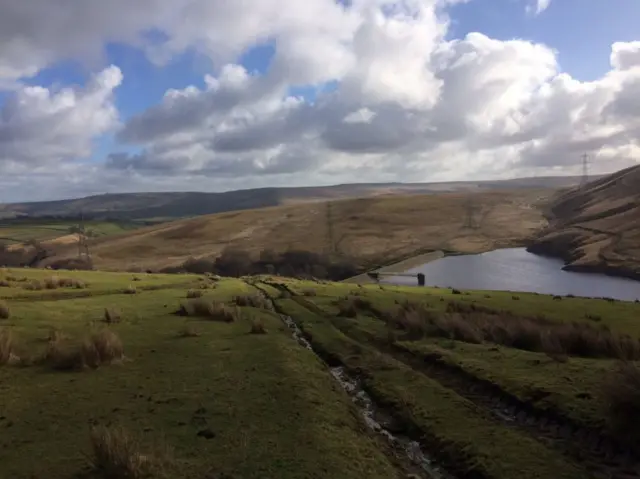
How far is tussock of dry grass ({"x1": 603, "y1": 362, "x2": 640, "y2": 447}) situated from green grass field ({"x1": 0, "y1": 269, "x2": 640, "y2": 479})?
0.37 metres

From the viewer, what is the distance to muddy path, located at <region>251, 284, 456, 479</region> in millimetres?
10703

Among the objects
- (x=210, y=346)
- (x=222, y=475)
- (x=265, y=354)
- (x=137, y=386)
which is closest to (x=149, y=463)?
(x=222, y=475)

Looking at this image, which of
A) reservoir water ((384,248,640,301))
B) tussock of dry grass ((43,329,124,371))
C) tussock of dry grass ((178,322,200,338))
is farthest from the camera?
reservoir water ((384,248,640,301))

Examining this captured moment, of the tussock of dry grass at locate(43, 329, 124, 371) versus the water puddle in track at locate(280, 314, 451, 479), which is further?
the tussock of dry grass at locate(43, 329, 124, 371)

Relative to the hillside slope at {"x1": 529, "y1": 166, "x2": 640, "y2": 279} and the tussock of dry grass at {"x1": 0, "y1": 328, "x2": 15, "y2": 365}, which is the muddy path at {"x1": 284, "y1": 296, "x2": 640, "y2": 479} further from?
the hillside slope at {"x1": 529, "y1": 166, "x2": 640, "y2": 279}

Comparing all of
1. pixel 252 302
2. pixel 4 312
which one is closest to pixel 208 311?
pixel 252 302

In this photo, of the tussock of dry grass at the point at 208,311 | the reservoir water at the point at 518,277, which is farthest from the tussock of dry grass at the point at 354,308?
the reservoir water at the point at 518,277

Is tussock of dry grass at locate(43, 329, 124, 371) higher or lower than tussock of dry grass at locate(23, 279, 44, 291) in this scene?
higher

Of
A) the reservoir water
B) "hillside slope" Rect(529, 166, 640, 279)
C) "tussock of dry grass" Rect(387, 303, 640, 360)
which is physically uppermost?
"tussock of dry grass" Rect(387, 303, 640, 360)

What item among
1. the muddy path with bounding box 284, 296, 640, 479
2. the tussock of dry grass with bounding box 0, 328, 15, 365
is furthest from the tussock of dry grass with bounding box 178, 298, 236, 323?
the muddy path with bounding box 284, 296, 640, 479

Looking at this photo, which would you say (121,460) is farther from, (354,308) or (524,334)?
(354,308)

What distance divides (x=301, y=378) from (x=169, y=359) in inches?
218

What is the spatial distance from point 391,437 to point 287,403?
2.94 metres

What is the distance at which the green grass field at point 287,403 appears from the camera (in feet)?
34.4
